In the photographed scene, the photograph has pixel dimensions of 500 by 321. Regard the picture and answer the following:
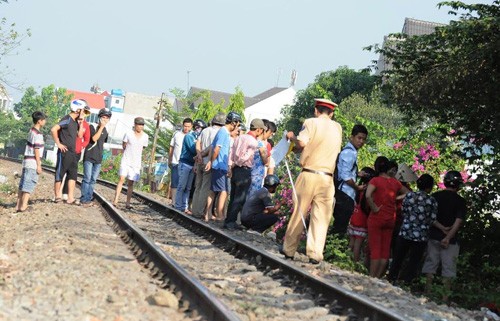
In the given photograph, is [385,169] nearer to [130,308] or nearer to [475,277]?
[475,277]

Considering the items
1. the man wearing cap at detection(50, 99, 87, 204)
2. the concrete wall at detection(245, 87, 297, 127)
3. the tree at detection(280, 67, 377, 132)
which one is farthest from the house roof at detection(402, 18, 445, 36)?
the man wearing cap at detection(50, 99, 87, 204)

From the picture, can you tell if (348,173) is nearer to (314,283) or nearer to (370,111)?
(314,283)

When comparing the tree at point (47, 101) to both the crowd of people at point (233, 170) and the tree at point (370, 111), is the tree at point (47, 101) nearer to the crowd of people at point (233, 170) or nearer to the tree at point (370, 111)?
the tree at point (370, 111)

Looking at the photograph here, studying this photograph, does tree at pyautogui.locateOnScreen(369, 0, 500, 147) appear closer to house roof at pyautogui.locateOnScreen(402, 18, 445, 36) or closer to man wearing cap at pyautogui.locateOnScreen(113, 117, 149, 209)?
man wearing cap at pyautogui.locateOnScreen(113, 117, 149, 209)

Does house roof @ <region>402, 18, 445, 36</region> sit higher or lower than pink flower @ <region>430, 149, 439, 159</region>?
higher

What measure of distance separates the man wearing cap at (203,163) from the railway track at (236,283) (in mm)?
2593

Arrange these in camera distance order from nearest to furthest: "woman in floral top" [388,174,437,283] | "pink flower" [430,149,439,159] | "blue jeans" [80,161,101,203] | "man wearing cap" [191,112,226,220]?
"woman in floral top" [388,174,437,283], "man wearing cap" [191,112,226,220], "blue jeans" [80,161,101,203], "pink flower" [430,149,439,159]

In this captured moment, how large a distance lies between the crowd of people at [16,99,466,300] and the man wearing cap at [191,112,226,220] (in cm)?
2

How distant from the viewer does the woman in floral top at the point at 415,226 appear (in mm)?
11008

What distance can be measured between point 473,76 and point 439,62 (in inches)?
60.3

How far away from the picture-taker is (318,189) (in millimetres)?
10500

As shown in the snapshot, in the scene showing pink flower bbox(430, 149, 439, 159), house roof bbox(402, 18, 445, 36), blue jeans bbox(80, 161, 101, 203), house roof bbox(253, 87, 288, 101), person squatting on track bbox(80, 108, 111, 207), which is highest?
house roof bbox(402, 18, 445, 36)

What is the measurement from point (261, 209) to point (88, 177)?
422cm

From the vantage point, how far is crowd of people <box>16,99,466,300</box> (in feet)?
34.7
